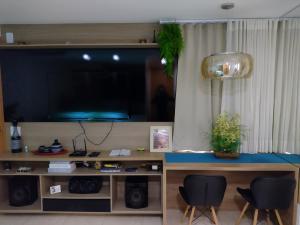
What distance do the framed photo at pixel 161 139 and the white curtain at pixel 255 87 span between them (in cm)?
76

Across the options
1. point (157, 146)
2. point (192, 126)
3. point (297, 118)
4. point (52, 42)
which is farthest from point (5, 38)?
point (297, 118)

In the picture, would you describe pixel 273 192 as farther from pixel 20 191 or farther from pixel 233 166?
pixel 20 191

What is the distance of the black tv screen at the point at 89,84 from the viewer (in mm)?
3074

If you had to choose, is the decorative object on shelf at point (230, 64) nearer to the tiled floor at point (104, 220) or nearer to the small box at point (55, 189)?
the tiled floor at point (104, 220)

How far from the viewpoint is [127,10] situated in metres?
2.70

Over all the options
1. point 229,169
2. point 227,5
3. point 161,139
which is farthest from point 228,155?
point 227,5

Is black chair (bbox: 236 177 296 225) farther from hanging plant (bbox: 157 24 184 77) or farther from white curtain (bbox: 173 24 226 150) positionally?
hanging plant (bbox: 157 24 184 77)

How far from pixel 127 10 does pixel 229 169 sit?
81.4 inches

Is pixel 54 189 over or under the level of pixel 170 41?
under

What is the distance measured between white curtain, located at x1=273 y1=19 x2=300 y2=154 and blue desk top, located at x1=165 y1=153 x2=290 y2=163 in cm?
25

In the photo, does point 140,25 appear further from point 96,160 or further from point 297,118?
point 297,118

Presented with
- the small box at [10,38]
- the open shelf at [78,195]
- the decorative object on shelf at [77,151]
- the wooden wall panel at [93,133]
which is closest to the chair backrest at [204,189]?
the wooden wall panel at [93,133]

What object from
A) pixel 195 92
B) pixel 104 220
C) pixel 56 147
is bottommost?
pixel 104 220

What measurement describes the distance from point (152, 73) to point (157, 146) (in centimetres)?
94
